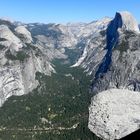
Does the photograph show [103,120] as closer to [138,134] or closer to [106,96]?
[106,96]

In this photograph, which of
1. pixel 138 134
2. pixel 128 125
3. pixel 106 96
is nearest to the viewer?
pixel 138 134

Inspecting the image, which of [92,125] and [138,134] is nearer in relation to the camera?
[138,134]

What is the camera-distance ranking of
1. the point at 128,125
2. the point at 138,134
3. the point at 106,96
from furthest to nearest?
the point at 106,96 < the point at 128,125 < the point at 138,134

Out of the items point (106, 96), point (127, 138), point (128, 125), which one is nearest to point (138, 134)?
point (127, 138)

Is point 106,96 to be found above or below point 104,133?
above

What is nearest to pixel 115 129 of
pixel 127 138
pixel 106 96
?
pixel 106 96

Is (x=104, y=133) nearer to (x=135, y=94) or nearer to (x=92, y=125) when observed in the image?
(x=92, y=125)
